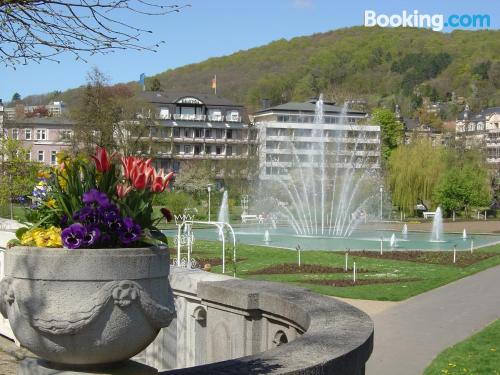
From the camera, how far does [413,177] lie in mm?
70188

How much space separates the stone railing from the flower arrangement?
841mm

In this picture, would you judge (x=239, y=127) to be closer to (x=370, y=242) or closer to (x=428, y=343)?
(x=370, y=242)

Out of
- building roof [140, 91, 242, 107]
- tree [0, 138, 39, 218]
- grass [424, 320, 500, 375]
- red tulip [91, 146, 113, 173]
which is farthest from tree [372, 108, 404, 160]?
red tulip [91, 146, 113, 173]

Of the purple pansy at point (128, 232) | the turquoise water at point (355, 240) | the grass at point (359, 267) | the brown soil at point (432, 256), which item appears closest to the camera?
the purple pansy at point (128, 232)

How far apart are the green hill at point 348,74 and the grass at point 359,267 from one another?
122270 millimetres

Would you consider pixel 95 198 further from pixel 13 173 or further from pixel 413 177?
pixel 413 177

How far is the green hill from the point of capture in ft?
547

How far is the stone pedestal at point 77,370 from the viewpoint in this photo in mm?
4039

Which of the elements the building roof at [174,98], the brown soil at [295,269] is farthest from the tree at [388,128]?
the brown soil at [295,269]

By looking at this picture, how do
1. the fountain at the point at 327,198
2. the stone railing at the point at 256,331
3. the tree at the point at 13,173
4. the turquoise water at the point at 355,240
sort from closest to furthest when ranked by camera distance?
the stone railing at the point at 256,331
the tree at the point at 13,173
the turquoise water at the point at 355,240
the fountain at the point at 327,198

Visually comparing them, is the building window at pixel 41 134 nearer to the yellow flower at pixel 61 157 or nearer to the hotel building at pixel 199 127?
the hotel building at pixel 199 127

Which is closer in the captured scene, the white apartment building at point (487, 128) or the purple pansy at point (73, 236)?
the purple pansy at point (73, 236)

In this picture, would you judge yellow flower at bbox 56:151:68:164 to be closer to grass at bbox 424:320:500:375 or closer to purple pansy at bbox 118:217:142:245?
purple pansy at bbox 118:217:142:245

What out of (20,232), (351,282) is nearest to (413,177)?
(351,282)
